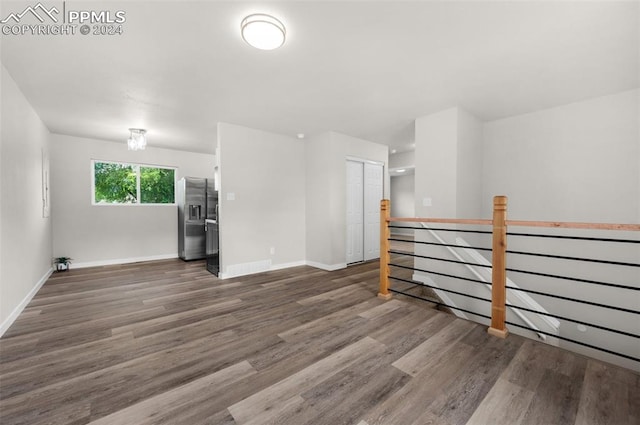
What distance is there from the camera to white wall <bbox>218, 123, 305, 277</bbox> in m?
4.29

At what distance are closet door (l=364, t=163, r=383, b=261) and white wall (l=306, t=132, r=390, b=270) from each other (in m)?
0.56

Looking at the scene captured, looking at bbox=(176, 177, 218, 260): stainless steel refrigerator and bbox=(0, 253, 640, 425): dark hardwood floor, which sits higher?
bbox=(176, 177, 218, 260): stainless steel refrigerator

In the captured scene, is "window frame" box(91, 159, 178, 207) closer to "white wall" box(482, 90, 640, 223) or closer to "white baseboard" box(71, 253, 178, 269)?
"white baseboard" box(71, 253, 178, 269)

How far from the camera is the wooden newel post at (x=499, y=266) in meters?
2.29

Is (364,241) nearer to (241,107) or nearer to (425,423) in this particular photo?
(241,107)

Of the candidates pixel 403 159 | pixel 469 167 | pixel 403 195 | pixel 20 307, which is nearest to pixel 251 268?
pixel 20 307

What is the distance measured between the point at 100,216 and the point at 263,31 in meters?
5.41

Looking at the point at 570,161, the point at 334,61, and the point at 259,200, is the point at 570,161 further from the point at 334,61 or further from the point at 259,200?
the point at 259,200

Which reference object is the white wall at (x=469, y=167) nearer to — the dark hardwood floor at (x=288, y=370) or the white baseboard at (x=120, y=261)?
the dark hardwood floor at (x=288, y=370)

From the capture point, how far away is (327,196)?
480 centimetres

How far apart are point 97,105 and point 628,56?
5.91 meters
